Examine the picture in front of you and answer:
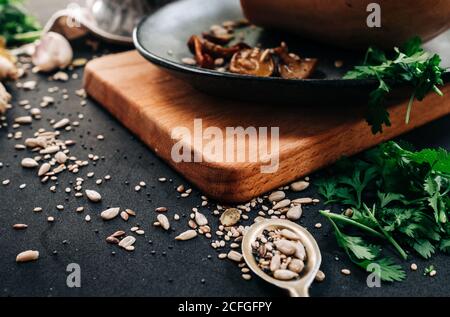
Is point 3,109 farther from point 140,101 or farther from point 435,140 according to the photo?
→ point 435,140

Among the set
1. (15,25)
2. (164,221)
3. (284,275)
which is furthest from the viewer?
(15,25)

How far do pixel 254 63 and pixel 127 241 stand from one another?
47 cm

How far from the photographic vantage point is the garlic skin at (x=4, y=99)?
1.16 m

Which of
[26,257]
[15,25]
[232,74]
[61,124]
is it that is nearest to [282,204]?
[232,74]

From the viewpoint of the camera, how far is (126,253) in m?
0.79

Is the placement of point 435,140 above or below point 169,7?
below

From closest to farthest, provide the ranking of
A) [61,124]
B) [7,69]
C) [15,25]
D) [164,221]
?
1. [164,221]
2. [61,124]
3. [7,69]
4. [15,25]

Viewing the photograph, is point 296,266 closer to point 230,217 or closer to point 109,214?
point 230,217

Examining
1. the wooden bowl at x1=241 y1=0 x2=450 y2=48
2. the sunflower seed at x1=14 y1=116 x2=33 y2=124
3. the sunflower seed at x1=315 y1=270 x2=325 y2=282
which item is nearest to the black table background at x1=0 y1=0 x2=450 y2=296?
the sunflower seed at x1=315 y1=270 x2=325 y2=282

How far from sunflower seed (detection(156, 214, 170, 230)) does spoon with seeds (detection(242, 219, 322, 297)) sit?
0.14 metres
